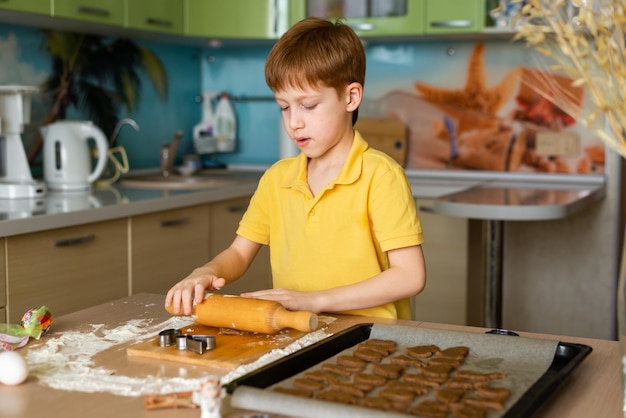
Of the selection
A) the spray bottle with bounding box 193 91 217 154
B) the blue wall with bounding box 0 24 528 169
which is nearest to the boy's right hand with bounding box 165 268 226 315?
the blue wall with bounding box 0 24 528 169

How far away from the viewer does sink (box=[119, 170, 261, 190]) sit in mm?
3113

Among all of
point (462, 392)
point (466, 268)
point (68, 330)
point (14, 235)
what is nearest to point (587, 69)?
point (462, 392)

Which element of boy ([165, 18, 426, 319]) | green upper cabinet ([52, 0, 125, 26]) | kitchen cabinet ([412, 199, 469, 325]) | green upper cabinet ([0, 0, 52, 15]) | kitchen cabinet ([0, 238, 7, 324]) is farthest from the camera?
kitchen cabinet ([412, 199, 469, 325])

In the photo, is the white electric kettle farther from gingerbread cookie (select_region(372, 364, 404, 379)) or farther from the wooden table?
gingerbread cookie (select_region(372, 364, 404, 379))

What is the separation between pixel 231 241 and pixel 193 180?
417mm

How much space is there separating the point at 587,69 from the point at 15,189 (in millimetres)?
2113

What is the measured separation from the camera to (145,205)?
8.39ft

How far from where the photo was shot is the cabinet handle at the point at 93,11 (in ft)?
8.95

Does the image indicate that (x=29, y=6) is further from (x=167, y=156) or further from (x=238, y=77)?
(x=238, y=77)

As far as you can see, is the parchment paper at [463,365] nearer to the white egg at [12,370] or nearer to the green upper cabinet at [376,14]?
the white egg at [12,370]

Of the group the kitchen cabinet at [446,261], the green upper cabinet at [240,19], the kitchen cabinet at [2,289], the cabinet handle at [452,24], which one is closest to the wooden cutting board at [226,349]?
the kitchen cabinet at [2,289]

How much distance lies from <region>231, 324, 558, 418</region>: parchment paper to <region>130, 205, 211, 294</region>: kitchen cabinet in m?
1.53

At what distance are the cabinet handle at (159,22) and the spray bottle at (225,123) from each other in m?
0.63

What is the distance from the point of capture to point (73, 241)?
2295 mm
